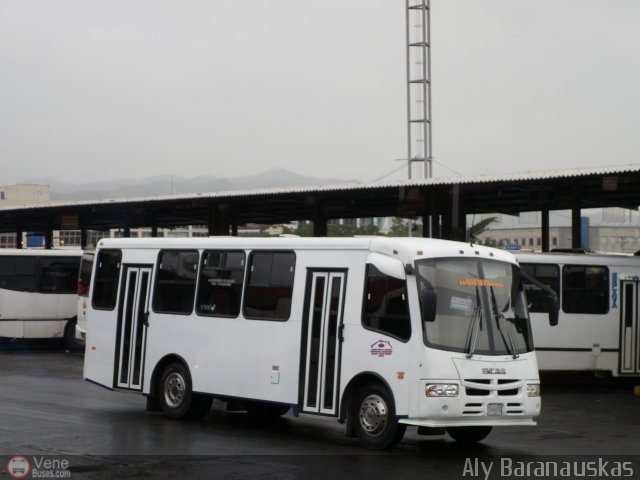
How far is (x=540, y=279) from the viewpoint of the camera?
23.1m

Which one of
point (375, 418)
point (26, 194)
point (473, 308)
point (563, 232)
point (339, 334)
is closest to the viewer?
point (375, 418)

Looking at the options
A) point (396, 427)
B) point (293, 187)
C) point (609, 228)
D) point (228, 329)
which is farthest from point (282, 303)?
point (609, 228)

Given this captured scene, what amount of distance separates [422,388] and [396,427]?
1.88ft

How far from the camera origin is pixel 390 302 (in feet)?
42.2

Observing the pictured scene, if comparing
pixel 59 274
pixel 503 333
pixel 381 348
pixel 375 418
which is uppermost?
pixel 59 274

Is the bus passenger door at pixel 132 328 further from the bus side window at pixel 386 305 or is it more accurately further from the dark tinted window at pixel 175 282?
the bus side window at pixel 386 305

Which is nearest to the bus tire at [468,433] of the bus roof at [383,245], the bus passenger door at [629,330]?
the bus roof at [383,245]

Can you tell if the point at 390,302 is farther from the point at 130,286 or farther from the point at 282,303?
the point at 130,286

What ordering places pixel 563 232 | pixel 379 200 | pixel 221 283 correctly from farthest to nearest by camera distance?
pixel 563 232
pixel 379 200
pixel 221 283

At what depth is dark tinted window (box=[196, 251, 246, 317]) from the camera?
49.3 feet

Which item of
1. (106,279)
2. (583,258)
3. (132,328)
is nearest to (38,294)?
(106,279)

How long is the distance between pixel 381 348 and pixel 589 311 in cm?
1151

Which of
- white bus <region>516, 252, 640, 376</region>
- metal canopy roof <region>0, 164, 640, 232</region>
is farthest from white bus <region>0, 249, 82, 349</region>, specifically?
white bus <region>516, 252, 640, 376</region>

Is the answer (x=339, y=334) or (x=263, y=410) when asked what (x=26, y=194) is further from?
(x=339, y=334)
